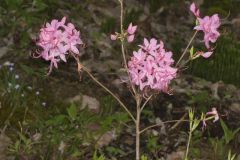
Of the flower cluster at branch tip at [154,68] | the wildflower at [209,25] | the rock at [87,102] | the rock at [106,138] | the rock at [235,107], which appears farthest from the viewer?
the rock at [235,107]

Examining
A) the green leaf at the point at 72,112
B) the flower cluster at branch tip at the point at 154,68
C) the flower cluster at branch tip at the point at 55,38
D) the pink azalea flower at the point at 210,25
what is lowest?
the flower cluster at branch tip at the point at 154,68

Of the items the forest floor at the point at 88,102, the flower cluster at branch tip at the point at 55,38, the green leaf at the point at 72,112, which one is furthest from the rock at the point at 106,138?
the flower cluster at branch tip at the point at 55,38

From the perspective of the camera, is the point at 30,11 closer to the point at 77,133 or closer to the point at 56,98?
the point at 56,98

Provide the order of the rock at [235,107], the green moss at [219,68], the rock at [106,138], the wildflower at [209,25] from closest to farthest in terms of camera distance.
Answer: the wildflower at [209,25] < the rock at [106,138] < the rock at [235,107] < the green moss at [219,68]

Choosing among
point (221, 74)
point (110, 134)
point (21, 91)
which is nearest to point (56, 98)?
point (21, 91)

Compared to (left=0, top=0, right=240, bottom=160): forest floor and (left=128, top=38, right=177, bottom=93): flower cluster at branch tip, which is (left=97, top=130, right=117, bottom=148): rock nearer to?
(left=0, top=0, right=240, bottom=160): forest floor

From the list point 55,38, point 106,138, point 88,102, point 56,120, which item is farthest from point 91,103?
point 55,38

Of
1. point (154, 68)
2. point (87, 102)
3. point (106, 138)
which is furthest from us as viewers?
point (87, 102)

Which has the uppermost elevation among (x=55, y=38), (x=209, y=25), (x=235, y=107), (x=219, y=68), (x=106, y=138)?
(x=219, y=68)

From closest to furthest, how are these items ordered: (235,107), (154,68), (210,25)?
1. (154,68)
2. (210,25)
3. (235,107)

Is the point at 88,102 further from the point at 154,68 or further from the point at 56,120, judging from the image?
the point at 154,68

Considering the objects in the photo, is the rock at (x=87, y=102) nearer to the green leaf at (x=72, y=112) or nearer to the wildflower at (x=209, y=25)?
the green leaf at (x=72, y=112)

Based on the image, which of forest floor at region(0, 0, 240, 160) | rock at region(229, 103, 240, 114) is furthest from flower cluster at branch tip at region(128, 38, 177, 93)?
rock at region(229, 103, 240, 114)
